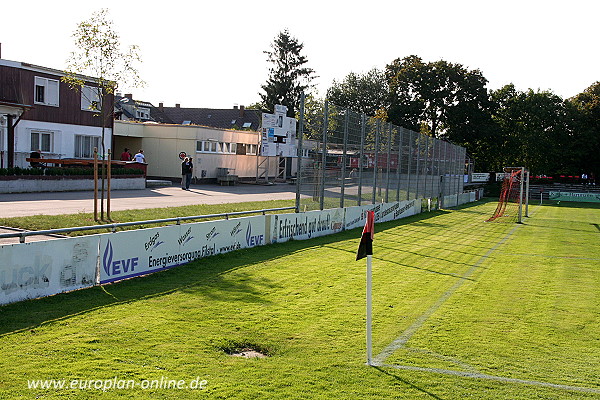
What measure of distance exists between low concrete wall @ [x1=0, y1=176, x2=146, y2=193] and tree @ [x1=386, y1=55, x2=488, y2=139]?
4507 cm

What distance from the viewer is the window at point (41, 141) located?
104 ft

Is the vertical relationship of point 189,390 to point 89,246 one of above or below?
below

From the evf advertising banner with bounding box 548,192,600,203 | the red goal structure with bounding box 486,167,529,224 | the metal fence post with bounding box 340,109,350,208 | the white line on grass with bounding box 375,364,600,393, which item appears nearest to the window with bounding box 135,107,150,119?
the red goal structure with bounding box 486,167,529,224

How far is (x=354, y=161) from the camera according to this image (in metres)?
23.8

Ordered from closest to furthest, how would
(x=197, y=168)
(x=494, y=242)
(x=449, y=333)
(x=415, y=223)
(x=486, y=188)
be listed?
(x=449, y=333) → (x=494, y=242) → (x=415, y=223) → (x=197, y=168) → (x=486, y=188)

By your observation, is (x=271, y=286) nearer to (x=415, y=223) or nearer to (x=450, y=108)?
(x=415, y=223)

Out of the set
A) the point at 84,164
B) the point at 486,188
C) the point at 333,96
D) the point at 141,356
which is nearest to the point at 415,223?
the point at 84,164

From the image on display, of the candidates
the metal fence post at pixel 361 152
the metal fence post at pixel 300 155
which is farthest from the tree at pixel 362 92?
the metal fence post at pixel 300 155

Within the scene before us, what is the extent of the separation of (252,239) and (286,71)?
6384 cm

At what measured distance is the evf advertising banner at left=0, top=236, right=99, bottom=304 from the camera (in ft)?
29.8

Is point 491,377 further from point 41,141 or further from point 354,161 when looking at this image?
point 41,141

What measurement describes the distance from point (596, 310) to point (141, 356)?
25.1 feet

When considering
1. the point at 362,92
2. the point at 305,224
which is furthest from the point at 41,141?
the point at 362,92

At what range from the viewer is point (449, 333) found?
875cm
